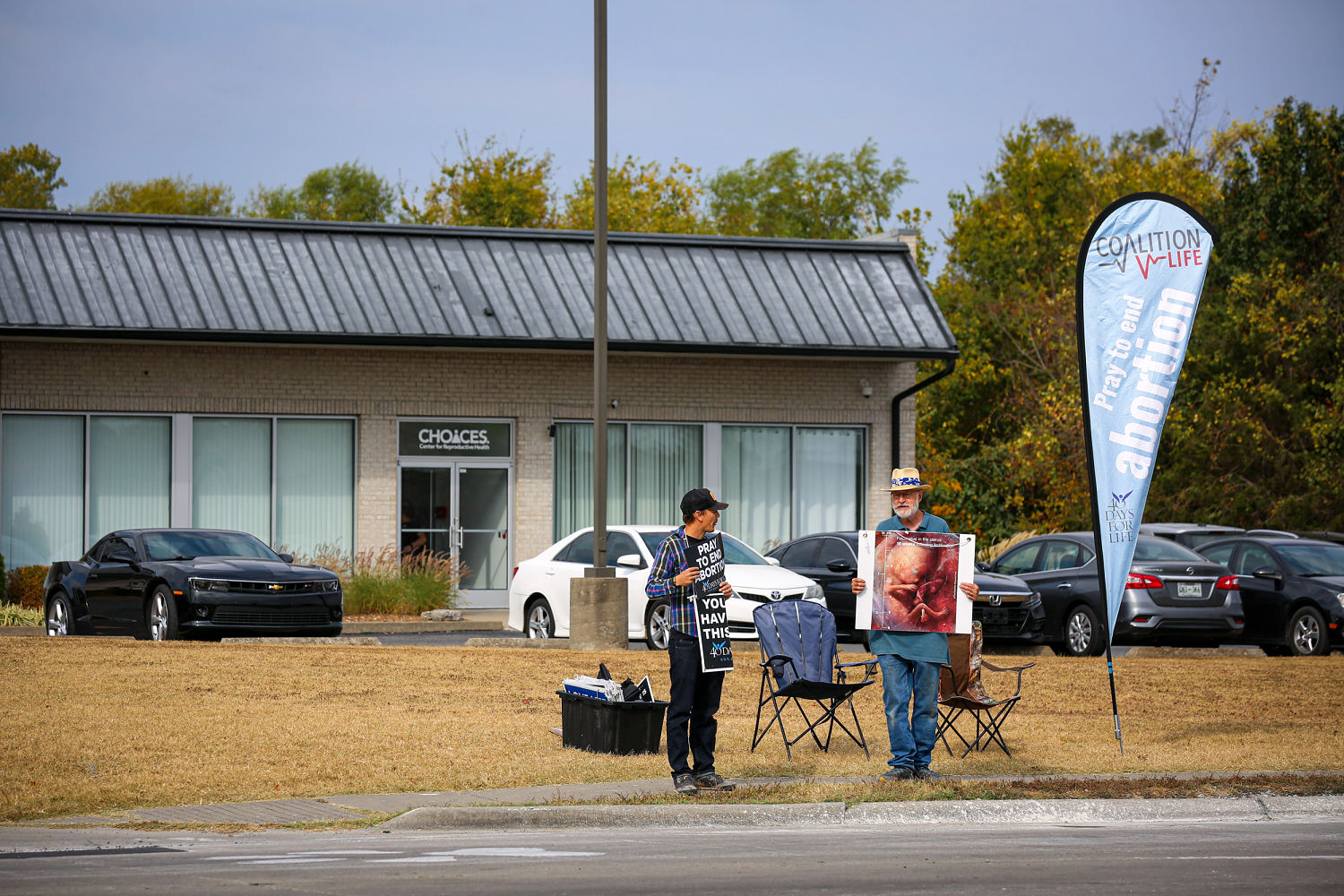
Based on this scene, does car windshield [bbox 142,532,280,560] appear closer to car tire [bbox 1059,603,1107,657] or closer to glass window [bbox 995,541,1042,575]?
glass window [bbox 995,541,1042,575]

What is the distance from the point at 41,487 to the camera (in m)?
23.6

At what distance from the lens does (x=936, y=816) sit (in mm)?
9266

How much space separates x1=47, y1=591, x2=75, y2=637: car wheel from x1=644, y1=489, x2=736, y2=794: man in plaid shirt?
1203 cm

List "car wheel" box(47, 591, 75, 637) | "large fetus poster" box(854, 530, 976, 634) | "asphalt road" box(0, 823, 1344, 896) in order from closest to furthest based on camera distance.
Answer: "asphalt road" box(0, 823, 1344, 896) < "large fetus poster" box(854, 530, 976, 634) < "car wheel" box(47, 591, 75, 637)

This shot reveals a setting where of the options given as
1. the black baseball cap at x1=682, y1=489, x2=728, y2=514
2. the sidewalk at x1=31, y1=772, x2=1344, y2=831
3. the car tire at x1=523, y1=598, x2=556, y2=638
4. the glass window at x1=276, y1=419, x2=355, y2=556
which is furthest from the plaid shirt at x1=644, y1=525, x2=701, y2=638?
the glass window at x1=276, y1=419, x2=355, y2=556

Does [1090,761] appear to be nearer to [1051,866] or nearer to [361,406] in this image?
[1051,866]

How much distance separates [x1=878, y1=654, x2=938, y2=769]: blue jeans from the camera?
990cm

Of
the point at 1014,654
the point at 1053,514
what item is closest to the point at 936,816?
the point at 1014,654

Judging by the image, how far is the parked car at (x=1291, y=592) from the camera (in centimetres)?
1883

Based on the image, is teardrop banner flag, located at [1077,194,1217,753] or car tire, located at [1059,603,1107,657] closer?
teardrop banner flag, located at [1077,194,1217,753]

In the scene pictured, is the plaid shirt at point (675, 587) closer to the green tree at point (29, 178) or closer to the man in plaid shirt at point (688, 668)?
the man in plaid shirt at point (688, 668)

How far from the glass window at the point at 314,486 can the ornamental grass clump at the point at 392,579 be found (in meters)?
0.29

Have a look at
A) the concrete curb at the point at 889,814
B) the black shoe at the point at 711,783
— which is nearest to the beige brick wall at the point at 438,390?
the black shoe at the point at 711,783

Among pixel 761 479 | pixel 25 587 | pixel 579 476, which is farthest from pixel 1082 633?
pixel 25 587
